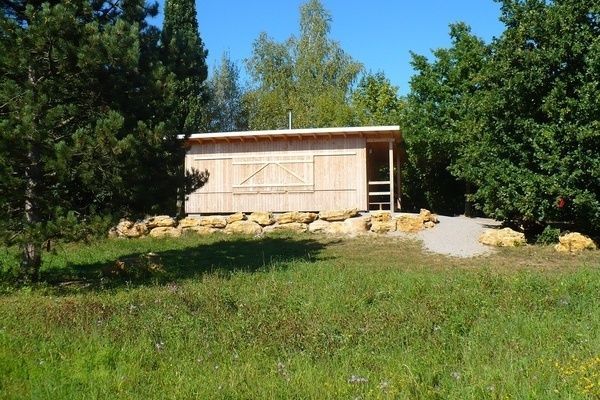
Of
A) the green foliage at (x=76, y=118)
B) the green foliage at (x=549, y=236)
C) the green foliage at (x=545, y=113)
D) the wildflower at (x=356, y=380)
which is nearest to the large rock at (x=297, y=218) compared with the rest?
the green foliage at (x=545, y=113)

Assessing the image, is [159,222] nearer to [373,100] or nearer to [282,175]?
[282,175]

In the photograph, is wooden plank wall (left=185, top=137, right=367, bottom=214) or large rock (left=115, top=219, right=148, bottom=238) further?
wooden plank wall (left=185, top=137, right=367, bottom=214)

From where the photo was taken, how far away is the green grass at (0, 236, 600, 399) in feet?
15.5

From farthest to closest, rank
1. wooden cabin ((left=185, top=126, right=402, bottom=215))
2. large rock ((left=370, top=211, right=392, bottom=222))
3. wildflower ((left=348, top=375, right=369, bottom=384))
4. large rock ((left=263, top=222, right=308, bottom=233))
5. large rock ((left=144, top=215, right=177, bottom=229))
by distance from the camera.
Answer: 1. wooden cabin ((left=185, top=126, right=402, bottom=215))
2. large rock ((left=144, top=215, right=177, bottom=229))
3. large rock ((left=263, top=222, right=308, bottom=233))
4. large rock ((left=370, top=211, right=392, bottom=222))
5. wildflower ((left=348, top=375, right=369, bottom=384))

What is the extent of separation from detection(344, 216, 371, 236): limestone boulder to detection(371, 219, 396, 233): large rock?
206mm

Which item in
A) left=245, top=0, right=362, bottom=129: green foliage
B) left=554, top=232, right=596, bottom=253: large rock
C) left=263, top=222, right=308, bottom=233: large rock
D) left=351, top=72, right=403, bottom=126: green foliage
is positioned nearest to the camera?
left=554, top=232, right=596, bottom=253: large rock

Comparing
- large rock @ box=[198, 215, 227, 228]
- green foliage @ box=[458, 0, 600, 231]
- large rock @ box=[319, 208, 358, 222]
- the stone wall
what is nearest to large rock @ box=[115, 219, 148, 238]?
the stone wall

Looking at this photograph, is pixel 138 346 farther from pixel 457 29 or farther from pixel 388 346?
pixel 457 29

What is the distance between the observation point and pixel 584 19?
15859 millimetres

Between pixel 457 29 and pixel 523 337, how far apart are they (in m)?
21.2

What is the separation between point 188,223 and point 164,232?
98cm

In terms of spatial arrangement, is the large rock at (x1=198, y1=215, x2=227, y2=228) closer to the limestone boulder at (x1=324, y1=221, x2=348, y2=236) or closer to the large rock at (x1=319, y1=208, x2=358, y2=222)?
the large rock at (x1=319, y1=208, x2=358, y2=222)

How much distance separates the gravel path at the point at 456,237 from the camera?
53.2 feet

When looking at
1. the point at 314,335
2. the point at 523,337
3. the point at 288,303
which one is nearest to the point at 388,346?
the point at 314,335
